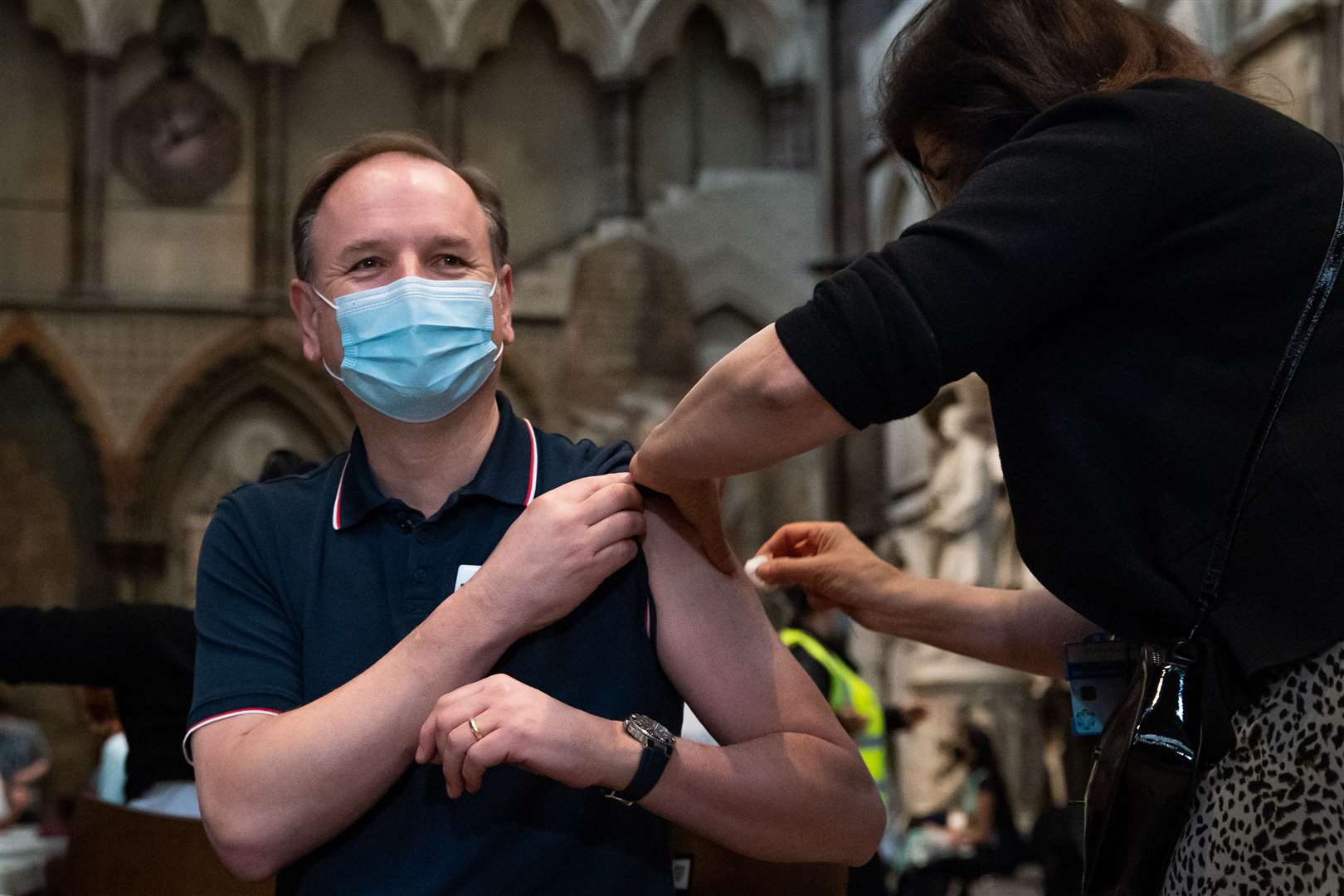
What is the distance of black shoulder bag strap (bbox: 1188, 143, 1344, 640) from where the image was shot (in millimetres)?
A: 1455

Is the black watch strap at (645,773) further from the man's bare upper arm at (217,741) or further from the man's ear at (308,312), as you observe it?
the man's ear at (308,312)

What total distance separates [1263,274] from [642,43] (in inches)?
541

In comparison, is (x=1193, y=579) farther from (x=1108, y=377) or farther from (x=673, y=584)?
(x=673, y=584)

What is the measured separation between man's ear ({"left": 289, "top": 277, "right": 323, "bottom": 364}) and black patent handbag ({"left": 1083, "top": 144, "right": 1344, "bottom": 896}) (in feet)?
3.68

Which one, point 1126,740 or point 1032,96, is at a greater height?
point 1032,96

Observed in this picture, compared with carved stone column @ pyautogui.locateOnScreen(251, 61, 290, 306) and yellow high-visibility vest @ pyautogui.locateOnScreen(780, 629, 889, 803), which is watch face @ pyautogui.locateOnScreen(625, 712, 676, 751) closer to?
yellow high-visibility vest @ pyautogui.locateOnScreen(780, 629, 889, 803)

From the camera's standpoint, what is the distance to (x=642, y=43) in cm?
1475

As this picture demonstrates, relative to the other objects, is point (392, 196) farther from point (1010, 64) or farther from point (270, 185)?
point (270, 185)

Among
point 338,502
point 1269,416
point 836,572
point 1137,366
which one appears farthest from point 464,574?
point 1269,416

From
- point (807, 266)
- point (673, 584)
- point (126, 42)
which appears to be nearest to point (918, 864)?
point (673, 584)

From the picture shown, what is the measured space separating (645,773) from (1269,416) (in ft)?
2.29

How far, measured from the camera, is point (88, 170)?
45.5 feet

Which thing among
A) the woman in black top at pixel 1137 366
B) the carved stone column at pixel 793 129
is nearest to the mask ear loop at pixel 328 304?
the woman in black top at pixel 1137 366

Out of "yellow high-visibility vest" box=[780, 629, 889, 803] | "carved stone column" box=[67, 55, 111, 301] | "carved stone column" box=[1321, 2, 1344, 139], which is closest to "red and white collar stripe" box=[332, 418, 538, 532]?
"yellow high-visibility vest" box=[780, 629, 889, 803]
